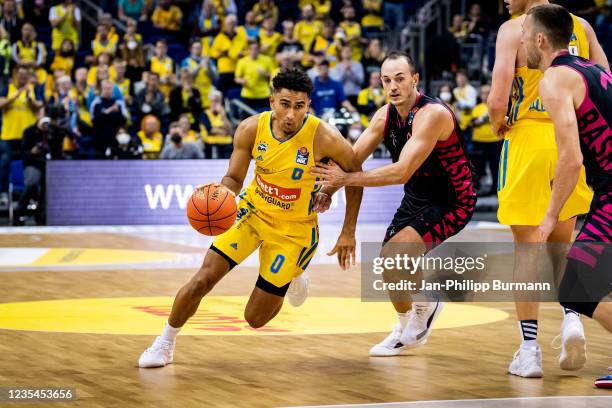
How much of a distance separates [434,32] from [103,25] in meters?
7.27

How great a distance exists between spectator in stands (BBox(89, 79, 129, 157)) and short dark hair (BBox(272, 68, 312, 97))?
1142 centimetres

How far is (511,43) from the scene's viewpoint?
21.0ft

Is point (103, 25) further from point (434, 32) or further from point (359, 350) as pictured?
point (359, 350)

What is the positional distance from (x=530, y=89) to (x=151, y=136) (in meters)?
12.4

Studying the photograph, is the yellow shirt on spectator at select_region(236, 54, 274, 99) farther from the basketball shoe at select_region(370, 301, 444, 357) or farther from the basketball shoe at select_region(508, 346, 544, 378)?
the basketball shoe at select_region(508, 346, 544, 378)

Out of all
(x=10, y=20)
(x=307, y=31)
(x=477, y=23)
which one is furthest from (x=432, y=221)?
(x=477, y=23)

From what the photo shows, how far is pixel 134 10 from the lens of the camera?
21531 mm

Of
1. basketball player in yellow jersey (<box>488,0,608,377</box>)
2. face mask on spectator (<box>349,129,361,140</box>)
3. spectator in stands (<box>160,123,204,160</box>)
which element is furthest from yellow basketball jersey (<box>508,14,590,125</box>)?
spectator in stands (<box>160,123,204,160</box>)

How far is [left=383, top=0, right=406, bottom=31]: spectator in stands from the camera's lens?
22719 mm

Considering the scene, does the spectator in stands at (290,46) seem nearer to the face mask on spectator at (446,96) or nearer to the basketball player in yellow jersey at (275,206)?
the face mask on spectator at (446,96)

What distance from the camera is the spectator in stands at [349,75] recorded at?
19.7m

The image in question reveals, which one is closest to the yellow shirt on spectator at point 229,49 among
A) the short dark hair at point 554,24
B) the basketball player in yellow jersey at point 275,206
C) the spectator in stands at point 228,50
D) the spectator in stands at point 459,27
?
the spectator in stands at point 228,50

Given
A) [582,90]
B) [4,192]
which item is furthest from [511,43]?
[4,192]

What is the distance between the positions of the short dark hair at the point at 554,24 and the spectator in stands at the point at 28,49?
14.9 m
